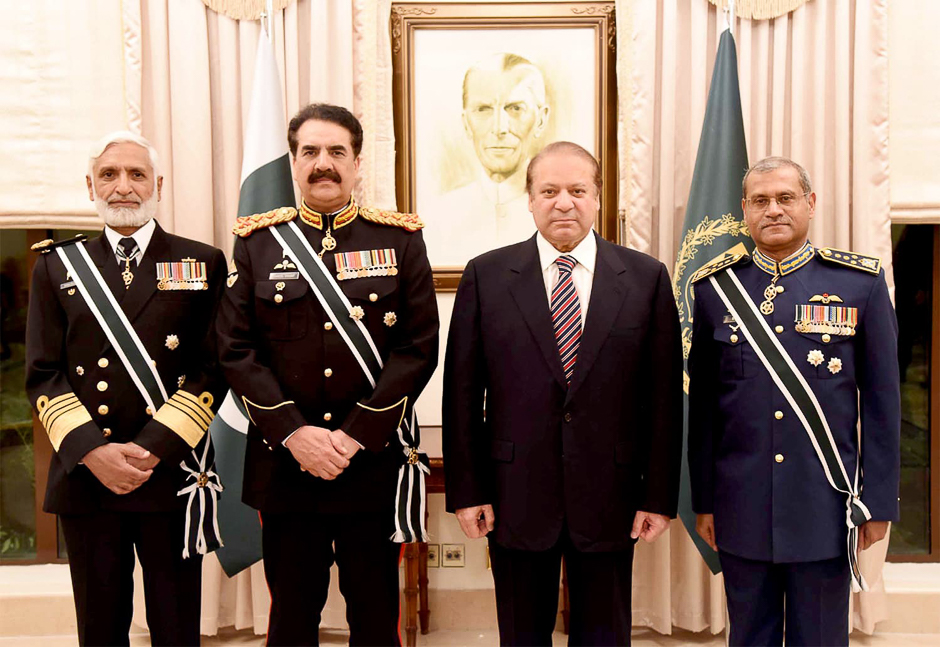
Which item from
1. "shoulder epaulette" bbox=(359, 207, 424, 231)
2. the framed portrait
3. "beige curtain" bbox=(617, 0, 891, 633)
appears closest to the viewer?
"shoulder epaulette" bbox=(359, 207, 424, 231)

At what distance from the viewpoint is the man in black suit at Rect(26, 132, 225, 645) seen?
69.7 inches

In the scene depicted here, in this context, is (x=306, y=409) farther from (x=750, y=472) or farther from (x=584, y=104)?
(x=584, y=104)

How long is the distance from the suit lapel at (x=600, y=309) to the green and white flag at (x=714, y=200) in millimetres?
847

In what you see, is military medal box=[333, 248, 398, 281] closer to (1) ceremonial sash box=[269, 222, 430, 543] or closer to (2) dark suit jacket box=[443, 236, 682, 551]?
(1) ceremonial sash box=[269, 222, 430, 543]

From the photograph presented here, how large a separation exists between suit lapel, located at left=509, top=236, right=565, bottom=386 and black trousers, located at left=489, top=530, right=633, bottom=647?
1.32 feet

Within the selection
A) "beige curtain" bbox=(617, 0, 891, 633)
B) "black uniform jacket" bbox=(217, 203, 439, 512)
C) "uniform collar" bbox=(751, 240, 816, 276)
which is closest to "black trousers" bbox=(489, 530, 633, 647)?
"black uniform jacket" bbox=(217, 203, 439, 512)

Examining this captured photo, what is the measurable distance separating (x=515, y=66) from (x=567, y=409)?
1719 mm

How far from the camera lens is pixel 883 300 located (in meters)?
1.74

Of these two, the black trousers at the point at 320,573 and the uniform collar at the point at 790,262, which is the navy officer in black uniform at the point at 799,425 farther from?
the black trousers at the point at 320,573

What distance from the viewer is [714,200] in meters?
2.53

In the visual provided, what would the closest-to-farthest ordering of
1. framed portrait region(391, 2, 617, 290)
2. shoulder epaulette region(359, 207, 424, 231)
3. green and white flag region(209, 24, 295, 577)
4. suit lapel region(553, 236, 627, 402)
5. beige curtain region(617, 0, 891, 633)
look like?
1. suit lapel region(553, 236, 627, 402)
2. shoulder epaulette region(359, 207, 424, 231)
3. green and white flag region(209, 24, 295, 577)
4. beige curtain region(617, 0, 891, 633)
5. framed portrait region(391, 2, 617, 290)

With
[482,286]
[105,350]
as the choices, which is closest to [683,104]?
[482,286]

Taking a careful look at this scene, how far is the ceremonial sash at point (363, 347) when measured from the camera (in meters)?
1.78

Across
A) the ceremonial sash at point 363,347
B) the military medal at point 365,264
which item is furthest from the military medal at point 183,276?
the military medal at point 365,264
